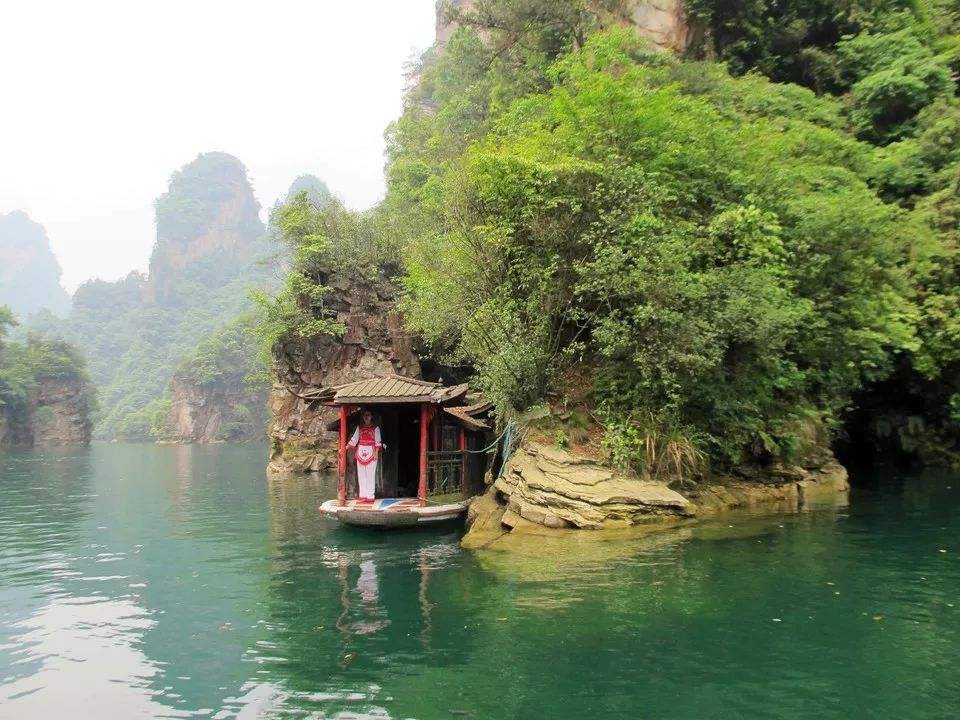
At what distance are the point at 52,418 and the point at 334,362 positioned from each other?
159 feet

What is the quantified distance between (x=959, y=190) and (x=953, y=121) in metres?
2.10

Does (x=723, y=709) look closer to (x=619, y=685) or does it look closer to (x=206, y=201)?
(x=619, y=685)

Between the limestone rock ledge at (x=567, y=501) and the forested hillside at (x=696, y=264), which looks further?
the forested hillside at (x=696, y=264)

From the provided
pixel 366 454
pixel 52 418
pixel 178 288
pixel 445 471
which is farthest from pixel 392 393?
pixel 178 288

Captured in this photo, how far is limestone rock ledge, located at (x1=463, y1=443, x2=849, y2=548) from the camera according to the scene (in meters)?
12.0

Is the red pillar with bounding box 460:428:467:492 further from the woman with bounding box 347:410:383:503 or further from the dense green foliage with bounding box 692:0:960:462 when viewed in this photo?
the dense green foliage with bounding box 692:0:960:462

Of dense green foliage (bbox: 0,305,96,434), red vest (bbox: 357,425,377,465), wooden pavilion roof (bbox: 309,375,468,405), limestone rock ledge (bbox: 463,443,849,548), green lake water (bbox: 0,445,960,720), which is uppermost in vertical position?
dense green foliage (bbox: 0,305,96,434)

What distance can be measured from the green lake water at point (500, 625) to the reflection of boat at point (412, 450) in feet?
1.77

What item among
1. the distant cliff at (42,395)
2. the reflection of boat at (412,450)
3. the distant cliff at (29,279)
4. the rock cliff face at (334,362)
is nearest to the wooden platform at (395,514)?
the reflection of boat at (412,450)

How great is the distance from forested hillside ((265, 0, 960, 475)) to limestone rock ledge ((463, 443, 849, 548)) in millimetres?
567

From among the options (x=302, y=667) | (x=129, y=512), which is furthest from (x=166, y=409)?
(x=302, y=667)

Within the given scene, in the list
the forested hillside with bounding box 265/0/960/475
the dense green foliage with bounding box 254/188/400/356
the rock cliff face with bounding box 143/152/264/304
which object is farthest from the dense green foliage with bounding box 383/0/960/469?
the rock cliff face with bounding box 143/152/264/304

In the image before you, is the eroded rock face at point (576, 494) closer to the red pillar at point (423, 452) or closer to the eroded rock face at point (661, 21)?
the red pillar at point (423, 452)

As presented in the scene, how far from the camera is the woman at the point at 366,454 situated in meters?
14.7
